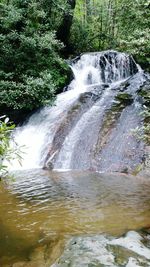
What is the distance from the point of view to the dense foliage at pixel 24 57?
45.6 ft

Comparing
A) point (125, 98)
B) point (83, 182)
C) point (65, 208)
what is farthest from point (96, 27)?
point (65, 208)

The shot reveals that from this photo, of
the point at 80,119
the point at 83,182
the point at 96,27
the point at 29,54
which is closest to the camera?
the point at 83,182

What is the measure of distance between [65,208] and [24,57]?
9.22 meters

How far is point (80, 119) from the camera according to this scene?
537 inches

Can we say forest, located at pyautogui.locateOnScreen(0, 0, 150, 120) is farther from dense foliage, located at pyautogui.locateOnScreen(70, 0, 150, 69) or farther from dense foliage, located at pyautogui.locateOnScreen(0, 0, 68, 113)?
dense foliage, located at pyautogui.locateOnScreen(70, 0, 150, 69)

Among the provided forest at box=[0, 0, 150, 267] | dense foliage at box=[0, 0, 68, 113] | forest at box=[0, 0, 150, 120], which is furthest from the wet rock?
dense foliage at box=[0, 0, 68, 113]

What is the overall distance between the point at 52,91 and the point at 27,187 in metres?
6.38

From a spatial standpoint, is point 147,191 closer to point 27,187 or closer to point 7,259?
point 27,187

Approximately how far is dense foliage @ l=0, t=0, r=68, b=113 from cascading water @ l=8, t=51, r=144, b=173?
3.33ft

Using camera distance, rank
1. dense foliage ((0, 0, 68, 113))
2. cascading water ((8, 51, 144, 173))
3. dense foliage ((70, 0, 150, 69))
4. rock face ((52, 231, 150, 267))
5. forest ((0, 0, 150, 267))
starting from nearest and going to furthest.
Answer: rock face ((52, 231, 150, 267)) → forest ((0, 0, 150, 267)) → cascading water ((8, 51, 144, 173)) → dense foliage ((0, 0, 68, 113)) → dense foliage ((70, 0, 150, 69))

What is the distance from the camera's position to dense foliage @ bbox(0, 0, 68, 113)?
45.6 feet

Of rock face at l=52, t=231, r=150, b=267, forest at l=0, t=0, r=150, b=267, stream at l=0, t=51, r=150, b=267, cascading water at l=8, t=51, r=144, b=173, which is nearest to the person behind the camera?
rock face at l=52, t=231, r=150, b=267

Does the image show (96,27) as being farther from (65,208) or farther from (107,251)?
(107,251)

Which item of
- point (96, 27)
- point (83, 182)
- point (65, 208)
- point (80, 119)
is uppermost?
point (96, 27)
